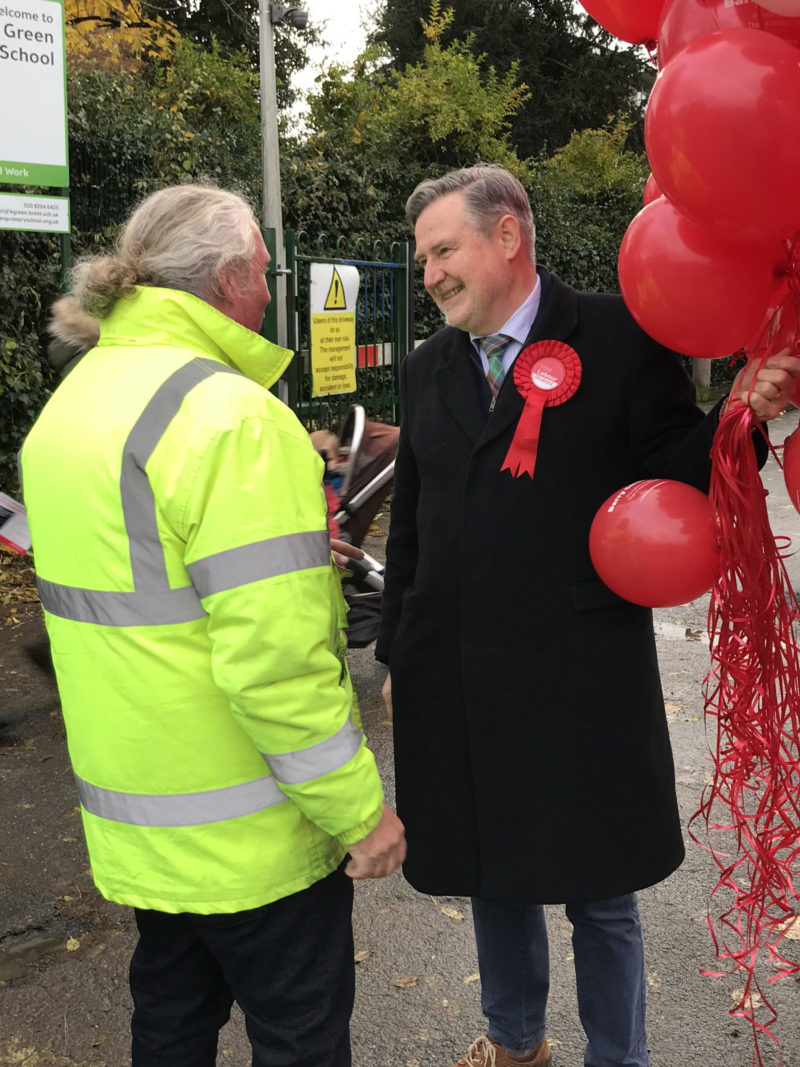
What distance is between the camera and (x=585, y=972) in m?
2.24

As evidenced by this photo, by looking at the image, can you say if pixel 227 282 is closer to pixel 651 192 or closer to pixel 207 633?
pixel 207 633

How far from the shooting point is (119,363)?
1.75m

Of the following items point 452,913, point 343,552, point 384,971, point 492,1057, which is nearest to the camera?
point 492,1057

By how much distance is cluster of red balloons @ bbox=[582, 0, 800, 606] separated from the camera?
1.31 meters

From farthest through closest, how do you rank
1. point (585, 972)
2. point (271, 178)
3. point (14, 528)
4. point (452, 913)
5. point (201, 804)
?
point (271, 178) → point (14, 528) → point (452, 913) → point (585, 972) → point (201, 804)

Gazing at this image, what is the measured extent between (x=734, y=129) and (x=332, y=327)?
6.72 m

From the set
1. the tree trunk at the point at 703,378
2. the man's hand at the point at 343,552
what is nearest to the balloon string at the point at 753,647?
the man's hand at the point at 343,552

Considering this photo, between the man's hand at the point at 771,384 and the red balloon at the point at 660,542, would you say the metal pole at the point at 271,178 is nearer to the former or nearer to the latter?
the red balloon at the point at 660,542

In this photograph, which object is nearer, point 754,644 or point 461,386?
point 754,644

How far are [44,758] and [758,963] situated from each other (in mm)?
2908

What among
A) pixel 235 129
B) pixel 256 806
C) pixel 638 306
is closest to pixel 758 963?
pixel 256 806

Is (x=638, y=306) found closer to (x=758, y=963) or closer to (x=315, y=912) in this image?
(x=315, y=912)

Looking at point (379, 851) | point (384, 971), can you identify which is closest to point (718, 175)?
point (379, 851)

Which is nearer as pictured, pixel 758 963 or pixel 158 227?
pixel 158 227
